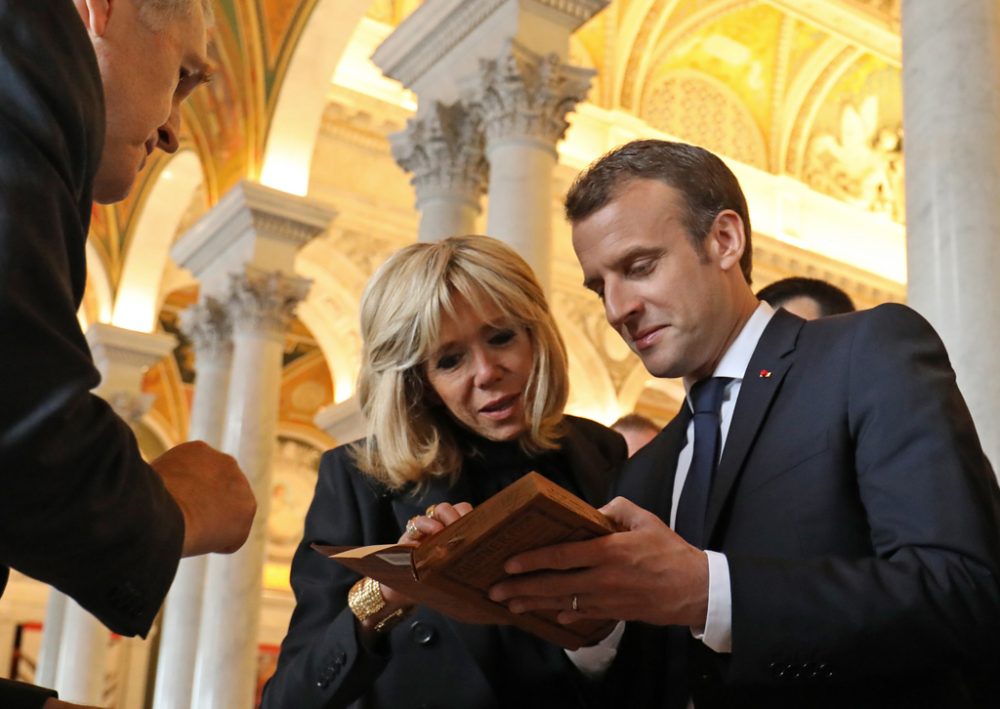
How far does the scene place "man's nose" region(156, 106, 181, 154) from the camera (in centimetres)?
158

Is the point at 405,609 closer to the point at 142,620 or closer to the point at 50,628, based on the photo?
the point at 142,620

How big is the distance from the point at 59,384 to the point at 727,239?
1.09 metres

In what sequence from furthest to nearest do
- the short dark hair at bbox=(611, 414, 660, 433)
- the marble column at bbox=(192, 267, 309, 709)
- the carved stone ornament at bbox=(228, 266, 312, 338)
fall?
the carved stone ornament at bbox=(228, 266, 312, 338)
the marble column at bbox=(192, 267, 309, 709)
the short dark hair at bbox=(611, 414, 660, 433)

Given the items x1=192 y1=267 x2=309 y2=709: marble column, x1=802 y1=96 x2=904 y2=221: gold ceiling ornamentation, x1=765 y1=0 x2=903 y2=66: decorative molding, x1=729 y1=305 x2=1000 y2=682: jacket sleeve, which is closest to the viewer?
x1=729 y1=305 x2=1000 y2=682: jacket sleeve

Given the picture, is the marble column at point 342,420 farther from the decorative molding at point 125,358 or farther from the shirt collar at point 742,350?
the shirt collar at point 742,350

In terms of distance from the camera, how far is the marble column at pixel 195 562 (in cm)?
896

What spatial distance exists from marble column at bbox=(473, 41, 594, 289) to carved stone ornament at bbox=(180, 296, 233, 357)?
3630mm

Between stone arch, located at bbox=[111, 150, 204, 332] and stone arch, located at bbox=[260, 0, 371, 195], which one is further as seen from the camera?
stone arch, located at bbox=[111, 150, 204, 332]

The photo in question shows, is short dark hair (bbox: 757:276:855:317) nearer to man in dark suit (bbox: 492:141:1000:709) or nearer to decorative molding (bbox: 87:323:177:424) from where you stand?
man in dark suit (bbox: 492:141:1000:709)

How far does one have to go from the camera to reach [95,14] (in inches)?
52.0

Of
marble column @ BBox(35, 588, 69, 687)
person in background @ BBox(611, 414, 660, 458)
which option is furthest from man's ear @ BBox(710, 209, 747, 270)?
marble column @ BBox(35, 588, 69, 687)

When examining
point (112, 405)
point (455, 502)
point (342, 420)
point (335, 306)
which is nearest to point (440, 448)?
point (455, 502)

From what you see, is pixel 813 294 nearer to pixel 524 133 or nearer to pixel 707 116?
pixel 524 133

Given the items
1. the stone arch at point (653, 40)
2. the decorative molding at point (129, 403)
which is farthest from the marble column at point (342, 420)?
the stone arch at point (653, 40)
